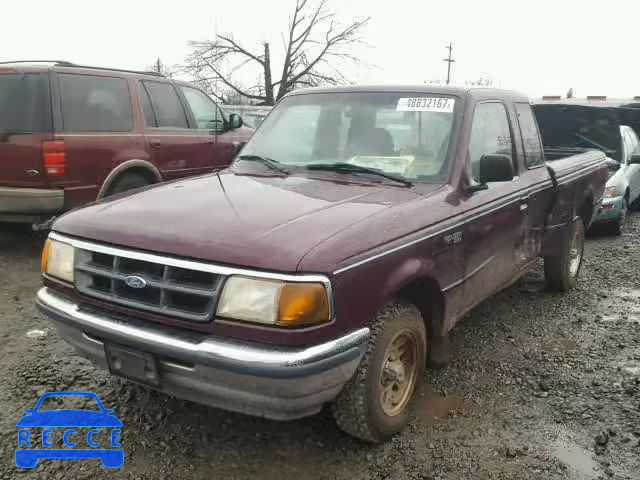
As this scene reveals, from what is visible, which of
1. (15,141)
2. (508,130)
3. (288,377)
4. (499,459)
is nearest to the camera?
(288,377)

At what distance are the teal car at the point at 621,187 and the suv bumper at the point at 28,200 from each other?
6616mm

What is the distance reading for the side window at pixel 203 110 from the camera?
25.1ft

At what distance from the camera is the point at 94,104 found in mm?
6184

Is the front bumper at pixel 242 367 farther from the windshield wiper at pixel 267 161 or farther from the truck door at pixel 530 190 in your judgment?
the truck door at pixel 530 190

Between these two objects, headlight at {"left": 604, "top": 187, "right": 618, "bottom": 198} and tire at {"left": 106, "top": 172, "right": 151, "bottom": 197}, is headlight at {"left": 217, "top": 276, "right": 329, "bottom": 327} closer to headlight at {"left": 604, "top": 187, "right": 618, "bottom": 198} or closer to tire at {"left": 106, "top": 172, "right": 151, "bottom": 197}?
tire at {"left": 106, "top": 172, "right": 151, "bottom": 197}

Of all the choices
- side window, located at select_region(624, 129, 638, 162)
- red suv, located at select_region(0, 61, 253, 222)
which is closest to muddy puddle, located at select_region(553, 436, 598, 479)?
red suv, located at select_region(0, 61, 253, 222)

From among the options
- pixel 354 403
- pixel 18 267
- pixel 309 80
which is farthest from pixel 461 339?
pixel 309 80

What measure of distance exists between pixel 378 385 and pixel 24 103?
484 centimetres

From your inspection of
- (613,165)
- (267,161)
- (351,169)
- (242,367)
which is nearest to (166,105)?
(267,161)

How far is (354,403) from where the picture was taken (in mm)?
2695

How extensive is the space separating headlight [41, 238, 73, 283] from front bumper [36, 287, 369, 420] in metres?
0.37

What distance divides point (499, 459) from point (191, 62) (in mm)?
34420

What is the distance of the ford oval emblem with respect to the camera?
2.52 m

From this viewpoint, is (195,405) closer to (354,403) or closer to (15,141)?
(354,403)
